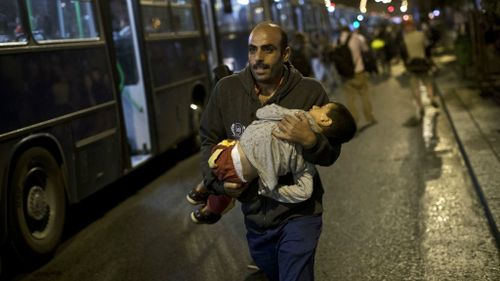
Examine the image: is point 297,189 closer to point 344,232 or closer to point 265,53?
point 265,53

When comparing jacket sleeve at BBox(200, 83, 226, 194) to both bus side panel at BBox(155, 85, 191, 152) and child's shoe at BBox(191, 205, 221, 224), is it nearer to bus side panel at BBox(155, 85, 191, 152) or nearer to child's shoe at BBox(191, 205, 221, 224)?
child's shoe at BBox(191, 205, 221, 224)

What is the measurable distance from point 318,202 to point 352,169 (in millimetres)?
5561

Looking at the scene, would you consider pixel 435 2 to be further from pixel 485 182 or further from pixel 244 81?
pixel 244 81

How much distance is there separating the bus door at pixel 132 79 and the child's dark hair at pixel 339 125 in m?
6.08

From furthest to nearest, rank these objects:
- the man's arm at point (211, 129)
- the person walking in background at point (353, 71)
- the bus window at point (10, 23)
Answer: the person walking in background at point (353, 71), the bus window at point (10, 23), the man's arm at point (211, 129)

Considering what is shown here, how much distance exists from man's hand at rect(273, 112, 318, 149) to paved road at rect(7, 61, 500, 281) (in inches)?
88.7

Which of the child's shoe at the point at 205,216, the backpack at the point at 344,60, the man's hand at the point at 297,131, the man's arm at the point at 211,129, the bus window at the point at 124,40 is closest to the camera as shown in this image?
the man's hand at the point at 297,131

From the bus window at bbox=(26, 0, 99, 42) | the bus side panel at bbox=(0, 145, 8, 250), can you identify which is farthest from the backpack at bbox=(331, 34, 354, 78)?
the bus side panel at bbox=(0, 145, 8, 250)

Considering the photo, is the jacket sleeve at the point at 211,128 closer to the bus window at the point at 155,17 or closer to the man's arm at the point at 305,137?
the man's arm at the point at 305,137

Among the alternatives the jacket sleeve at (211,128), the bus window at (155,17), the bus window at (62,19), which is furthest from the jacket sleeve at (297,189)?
the bus window at (155,17)

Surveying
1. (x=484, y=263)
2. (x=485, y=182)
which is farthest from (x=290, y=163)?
(x=485, y=182)

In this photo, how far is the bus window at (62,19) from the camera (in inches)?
249

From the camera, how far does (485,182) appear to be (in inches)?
270

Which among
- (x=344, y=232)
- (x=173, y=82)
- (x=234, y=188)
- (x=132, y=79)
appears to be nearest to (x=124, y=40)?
(x=132, y=79)
